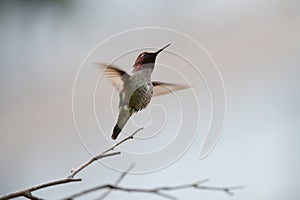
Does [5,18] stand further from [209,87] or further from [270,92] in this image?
[209,87]

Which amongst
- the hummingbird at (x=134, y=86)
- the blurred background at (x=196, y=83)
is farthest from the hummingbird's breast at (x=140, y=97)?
the blurred background at (x=196, y=83)

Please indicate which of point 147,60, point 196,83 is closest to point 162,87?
point 147,60

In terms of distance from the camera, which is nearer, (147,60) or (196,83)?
(147,60)

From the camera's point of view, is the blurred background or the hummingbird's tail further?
the blurred background

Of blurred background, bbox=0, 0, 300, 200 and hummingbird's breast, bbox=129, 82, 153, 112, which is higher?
blurred background, bbox=0, 0, 300, 200

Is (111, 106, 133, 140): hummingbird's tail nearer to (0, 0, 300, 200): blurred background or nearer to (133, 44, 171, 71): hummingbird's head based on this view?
(133, 44, 171, 71): hummingbird's head

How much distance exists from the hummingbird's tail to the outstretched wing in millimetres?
25

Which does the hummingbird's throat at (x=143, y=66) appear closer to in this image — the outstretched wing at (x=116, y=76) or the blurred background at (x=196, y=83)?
the outstretched wing at (x=116, y=76)

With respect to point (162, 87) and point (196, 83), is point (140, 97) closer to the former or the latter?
point (162, 87)

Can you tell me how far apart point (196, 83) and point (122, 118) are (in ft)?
0.67

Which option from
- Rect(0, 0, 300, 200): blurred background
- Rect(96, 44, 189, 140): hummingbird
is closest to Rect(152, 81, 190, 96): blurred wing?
Rect(96, 44, 189, 140): hummingbird

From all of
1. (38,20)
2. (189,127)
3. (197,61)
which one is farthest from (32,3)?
(189,127)

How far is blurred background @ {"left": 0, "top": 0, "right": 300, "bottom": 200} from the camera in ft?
2.45

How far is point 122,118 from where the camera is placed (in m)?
0.40
